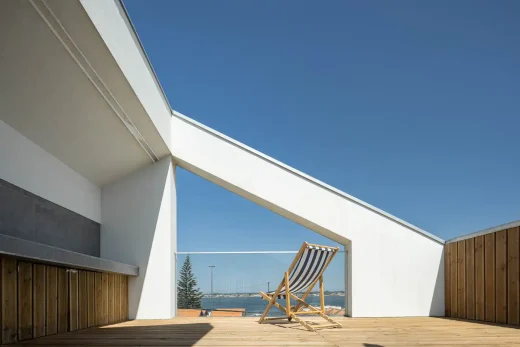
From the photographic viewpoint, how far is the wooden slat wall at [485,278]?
17.6 feet

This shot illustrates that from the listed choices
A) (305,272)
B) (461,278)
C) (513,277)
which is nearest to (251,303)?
(305,272)

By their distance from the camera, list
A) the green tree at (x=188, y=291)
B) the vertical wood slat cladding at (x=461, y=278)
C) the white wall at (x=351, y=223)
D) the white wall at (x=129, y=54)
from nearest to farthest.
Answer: the white wall at (x=129, y=54) < the vertical wood slat cladding at (x=461, y=278) < the white wall at (x=351, y=223) < the green tree at (x=188, y=291)

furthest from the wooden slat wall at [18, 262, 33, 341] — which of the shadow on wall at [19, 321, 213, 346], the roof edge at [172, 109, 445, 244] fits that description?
the roof edge at [172, 109, 445, 244]

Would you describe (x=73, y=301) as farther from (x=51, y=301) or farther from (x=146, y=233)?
(x=146, y=233)

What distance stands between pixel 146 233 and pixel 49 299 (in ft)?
7.90

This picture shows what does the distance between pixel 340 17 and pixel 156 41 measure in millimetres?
6353

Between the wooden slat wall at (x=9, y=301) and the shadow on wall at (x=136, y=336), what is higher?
the wooden slat wall at (x=9, y=301)

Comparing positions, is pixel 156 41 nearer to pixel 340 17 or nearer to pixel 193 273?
pixel 340 17

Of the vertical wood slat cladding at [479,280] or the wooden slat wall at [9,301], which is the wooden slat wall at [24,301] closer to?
the wooden slat wall at [9,301]

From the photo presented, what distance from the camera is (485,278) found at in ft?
19.3

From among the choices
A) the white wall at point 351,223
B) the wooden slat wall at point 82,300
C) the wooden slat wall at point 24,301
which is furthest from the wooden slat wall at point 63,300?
the white wall at point 351,223

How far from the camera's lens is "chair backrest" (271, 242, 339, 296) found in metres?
5.12

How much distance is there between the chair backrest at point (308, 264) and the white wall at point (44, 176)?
9.24 ft

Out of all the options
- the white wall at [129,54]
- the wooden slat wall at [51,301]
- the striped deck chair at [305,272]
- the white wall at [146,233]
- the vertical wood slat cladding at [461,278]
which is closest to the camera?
the white wall at [129,54]
